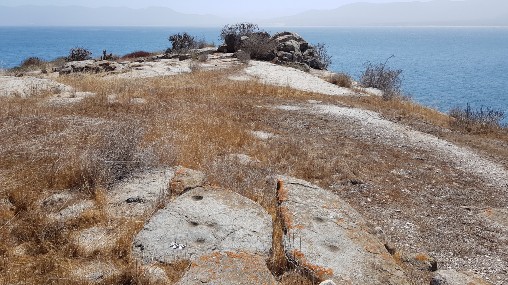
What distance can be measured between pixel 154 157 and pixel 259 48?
72.4ft

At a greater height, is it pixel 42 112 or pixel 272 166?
pixel 42 112

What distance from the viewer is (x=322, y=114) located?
13.7 meters

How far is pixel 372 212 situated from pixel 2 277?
5536 millimetres

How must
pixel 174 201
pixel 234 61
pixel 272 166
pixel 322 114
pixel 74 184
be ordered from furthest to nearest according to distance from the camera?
pixel 234 61 < pixel 322 114 < pixel 272 166 < pixel 74 184 < pixel 174 201

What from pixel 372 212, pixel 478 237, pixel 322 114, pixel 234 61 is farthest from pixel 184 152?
pixel 234 61

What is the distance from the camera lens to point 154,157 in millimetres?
7309

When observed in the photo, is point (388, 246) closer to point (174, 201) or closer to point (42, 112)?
point (174, 201)

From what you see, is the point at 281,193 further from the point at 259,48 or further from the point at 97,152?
the point at 259,48

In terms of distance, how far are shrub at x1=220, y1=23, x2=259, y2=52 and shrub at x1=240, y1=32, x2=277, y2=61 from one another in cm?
156

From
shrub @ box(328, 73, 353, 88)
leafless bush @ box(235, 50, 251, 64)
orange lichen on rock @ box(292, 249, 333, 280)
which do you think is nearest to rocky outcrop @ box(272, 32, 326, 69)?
leafless bush @ box(235, 50, 251, 64)

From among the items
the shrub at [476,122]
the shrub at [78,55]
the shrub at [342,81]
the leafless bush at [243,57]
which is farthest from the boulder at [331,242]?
the shrub at [78,55]

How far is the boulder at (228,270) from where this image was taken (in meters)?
3.77

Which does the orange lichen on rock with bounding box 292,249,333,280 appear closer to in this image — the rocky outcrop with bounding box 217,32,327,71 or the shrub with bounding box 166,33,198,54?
the rocky outcrop with bounding box 217,32,327,71

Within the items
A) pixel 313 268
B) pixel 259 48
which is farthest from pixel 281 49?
pixel 313 268
